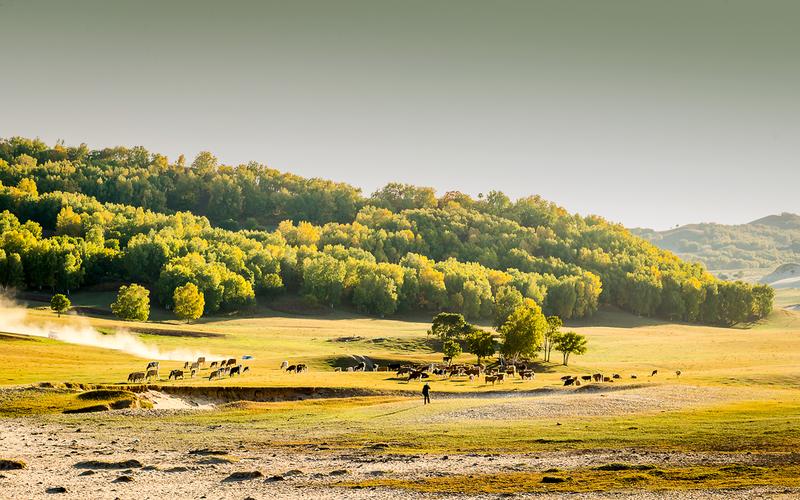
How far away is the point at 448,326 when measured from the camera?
116812 millimetres

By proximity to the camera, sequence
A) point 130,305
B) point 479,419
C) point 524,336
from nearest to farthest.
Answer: point 479,419 → point 524,336 → point 130,305

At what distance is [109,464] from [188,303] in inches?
4370

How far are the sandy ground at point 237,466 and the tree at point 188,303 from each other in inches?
3905

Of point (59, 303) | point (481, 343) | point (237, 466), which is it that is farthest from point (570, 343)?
point (59, 303)

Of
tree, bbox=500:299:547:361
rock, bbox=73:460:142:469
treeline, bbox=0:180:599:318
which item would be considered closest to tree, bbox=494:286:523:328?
treeline, bbox=0:180:599:318

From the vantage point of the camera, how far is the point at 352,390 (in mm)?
63500

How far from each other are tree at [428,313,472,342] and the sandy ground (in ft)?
255

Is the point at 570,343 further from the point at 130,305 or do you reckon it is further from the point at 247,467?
the point at 247,467

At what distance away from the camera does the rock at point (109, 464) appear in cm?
3126

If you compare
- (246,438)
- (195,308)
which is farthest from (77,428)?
(195,308)

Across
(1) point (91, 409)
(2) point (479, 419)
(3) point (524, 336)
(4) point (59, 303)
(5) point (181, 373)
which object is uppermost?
(4) point (59, 303)

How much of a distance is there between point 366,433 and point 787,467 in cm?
2041

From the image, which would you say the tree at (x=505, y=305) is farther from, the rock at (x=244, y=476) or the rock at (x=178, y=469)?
the rock at (x=244, y=476)

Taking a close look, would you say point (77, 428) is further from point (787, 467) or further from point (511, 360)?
point (511, 360)
